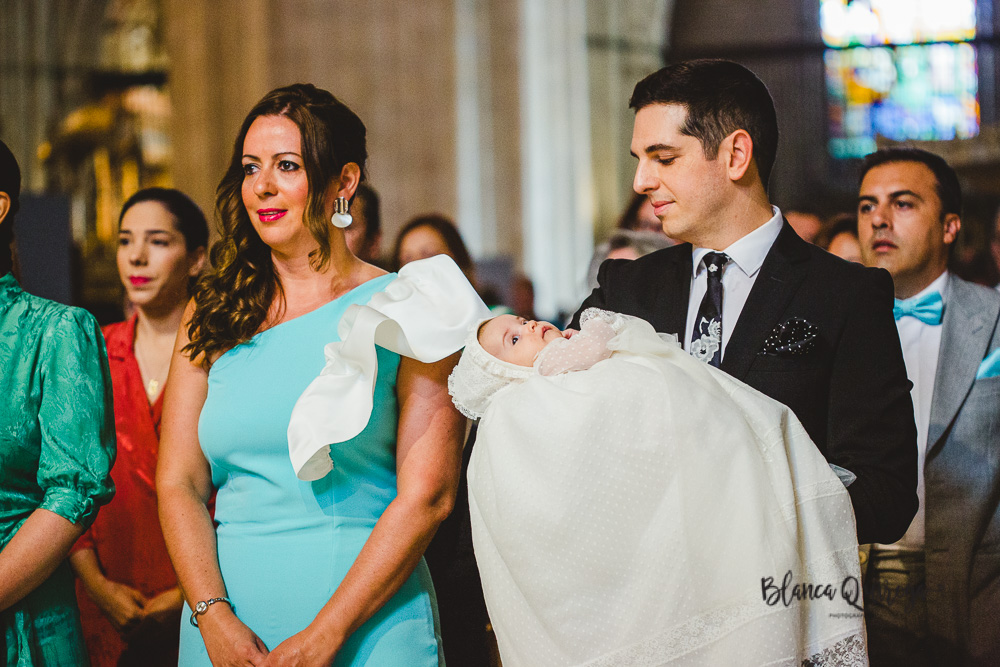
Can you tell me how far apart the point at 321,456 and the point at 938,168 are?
2204 millimetres

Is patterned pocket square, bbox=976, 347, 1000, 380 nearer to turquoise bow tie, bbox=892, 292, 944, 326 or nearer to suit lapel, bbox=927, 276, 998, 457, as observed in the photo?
suit lapel, bbox=927, 276, 998, 457

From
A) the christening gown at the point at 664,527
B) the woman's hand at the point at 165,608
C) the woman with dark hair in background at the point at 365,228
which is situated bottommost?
the woman's hand at the point at 165,608

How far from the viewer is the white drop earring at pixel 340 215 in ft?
7.07

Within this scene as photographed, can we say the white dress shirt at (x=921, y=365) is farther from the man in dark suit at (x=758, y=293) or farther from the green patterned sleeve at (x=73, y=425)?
the green patterned sleeve at (x=73, y=425)

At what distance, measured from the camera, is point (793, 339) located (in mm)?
1876

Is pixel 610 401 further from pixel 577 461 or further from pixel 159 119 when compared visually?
pixel 159 119

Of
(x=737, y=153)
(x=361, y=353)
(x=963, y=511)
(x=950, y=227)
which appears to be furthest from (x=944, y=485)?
(x=361, y=353)

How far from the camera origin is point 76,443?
79.7 inches

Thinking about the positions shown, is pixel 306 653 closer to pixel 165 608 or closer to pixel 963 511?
pixel 165 608

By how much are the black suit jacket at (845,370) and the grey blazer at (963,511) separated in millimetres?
908

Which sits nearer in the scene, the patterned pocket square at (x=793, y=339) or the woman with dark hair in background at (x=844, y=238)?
the patterned pocket square at (x=793, y=339)

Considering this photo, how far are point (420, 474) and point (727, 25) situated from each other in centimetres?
→ 1680

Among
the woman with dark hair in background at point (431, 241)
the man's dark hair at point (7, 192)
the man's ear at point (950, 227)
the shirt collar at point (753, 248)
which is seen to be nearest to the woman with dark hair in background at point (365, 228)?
the woman with dark hair in background at point (431, 241)

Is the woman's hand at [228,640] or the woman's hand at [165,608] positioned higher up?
the woman's hand at [228,640]
